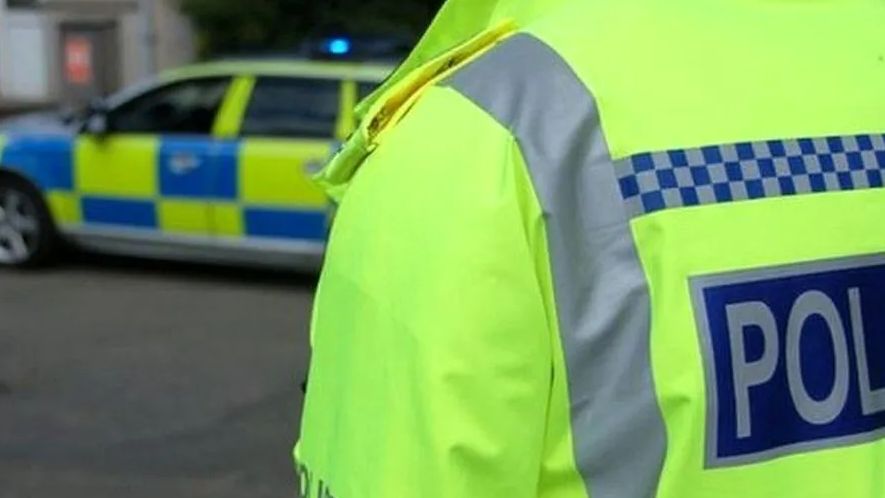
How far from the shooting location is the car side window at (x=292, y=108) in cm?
898

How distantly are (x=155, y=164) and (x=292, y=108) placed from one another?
0.80m

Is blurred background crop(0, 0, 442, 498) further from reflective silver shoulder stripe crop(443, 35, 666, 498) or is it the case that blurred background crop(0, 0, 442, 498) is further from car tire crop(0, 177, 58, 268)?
reflective silver shoulder stripe crop(443, 35, 666, 498)

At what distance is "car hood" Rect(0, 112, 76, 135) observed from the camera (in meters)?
9.80

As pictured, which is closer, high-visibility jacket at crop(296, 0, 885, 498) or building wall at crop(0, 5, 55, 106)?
high-visibility jacket at crop(296, 0, 885, 498)

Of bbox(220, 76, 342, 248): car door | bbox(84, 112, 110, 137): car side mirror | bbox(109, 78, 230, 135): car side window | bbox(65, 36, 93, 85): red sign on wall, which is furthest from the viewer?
bbox(65, 36, 93, 85): red sign on wall

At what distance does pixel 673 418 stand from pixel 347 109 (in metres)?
7.74

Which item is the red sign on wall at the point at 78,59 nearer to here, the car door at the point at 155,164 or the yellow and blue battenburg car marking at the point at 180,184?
the yellow and blue battenburg car marking at the point at 180,184

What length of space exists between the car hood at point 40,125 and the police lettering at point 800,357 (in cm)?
875

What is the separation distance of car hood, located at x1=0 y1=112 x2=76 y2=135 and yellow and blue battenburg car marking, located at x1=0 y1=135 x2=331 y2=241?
0.22 feet

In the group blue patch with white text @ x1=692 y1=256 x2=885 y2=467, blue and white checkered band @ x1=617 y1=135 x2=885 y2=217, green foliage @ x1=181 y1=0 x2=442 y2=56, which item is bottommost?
blue patch with white text @ x1=692 y1=256 x2=885 y2=467

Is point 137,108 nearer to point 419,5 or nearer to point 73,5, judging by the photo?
point 419,5

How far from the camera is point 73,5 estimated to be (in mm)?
16875

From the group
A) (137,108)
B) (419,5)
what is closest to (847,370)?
(137,108)

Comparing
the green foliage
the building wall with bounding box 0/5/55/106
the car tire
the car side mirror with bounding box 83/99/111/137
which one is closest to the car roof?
the car side mirror with bounding box 83/99/111/137
